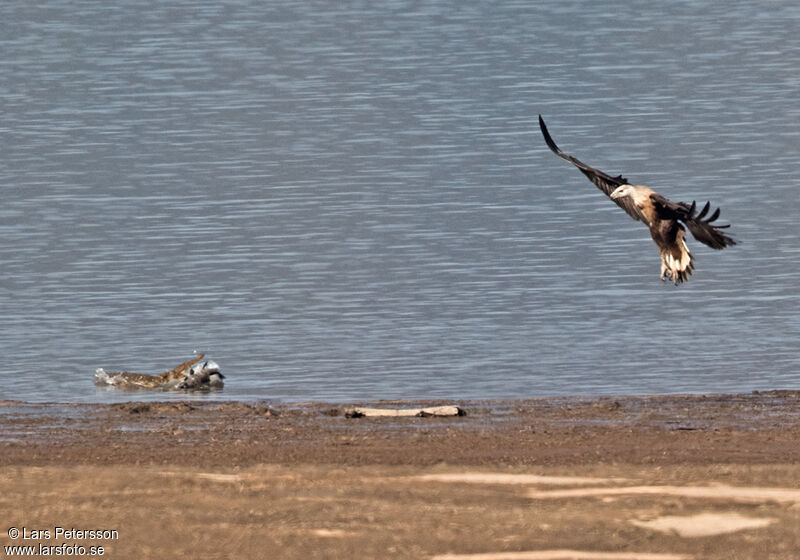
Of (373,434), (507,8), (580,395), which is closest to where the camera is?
(373,434)

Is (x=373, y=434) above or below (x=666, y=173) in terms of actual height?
below

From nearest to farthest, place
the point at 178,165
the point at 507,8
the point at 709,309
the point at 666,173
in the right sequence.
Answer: the point at 709,309 → the point at 666,173 → the point at 178,165 → the point at 507,8

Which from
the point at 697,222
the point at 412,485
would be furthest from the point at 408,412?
the point at 412,485

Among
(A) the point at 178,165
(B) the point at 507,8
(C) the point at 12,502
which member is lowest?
(C) the point at 12,502

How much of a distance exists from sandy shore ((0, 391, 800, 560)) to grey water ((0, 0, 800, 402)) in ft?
8.44

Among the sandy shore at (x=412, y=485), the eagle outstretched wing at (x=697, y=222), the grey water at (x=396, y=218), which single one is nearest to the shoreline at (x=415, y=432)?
the sandy shore at (x=412, y=485)

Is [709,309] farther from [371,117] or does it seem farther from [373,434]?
[371,117]

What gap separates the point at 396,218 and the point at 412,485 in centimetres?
1343

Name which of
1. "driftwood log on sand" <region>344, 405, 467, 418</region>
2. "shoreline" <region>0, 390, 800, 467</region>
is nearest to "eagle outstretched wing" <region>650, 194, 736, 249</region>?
"shoreline" <region>0, 390, 800, 467</region>

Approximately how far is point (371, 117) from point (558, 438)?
2219 centimetres

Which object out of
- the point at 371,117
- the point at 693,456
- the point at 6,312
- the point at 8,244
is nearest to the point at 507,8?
the point at 371,117

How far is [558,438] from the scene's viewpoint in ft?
42.1

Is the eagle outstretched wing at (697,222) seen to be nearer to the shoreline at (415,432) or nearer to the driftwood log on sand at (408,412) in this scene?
the shoreline at (415,432)

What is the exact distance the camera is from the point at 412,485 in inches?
445
